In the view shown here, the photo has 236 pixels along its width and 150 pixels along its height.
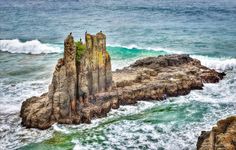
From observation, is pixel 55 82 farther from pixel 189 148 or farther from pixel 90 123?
pixel 189 148

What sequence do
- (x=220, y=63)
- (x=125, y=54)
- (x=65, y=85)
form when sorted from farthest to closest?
(x=125, y=54)
(x=220, y=63)
(x=65, y=85)

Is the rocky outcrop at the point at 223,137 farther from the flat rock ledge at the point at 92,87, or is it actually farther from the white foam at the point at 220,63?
the white foam at the point at 220,63

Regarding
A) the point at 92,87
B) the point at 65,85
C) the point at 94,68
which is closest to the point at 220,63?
the point at 94,68

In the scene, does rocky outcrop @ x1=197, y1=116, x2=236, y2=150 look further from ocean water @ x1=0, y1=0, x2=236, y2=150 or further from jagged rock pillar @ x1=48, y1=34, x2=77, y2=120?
jagged rock pillar @ x1=48, y1=34, x2=77, y2=120

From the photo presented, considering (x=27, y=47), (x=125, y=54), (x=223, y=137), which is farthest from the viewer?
(x=27, y=47)

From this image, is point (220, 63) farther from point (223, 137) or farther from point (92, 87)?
point (223, 137)

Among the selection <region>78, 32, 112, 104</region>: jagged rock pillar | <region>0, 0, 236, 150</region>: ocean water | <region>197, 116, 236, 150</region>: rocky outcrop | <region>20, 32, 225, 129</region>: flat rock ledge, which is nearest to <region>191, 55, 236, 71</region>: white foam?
<region>0, 0, 236, 150</region>: ocean water

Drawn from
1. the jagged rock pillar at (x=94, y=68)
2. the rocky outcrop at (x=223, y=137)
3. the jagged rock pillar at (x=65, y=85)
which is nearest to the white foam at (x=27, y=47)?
the jagged rock pillar at (x=94, y=68)
